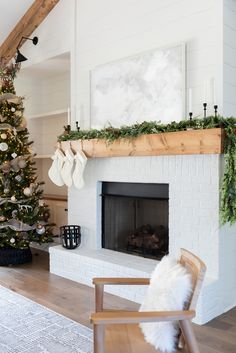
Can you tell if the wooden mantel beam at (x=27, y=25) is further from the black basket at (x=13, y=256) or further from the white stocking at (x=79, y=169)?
the black basket at (x=13, y=256)

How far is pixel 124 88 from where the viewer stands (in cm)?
366

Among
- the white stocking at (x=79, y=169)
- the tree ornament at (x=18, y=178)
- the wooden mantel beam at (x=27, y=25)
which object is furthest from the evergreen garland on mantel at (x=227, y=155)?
the wooden mantel beam at (x=27, y=25)

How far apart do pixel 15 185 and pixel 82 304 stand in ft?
6.46

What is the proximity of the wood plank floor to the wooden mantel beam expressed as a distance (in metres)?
2.87

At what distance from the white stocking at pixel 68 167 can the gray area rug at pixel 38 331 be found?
1410mm

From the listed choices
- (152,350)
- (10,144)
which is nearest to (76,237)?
(10,144)

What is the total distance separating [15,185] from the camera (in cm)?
445

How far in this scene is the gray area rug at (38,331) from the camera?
2352 mm

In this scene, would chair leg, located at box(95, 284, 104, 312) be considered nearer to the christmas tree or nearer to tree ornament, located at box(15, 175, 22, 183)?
the christmas tree

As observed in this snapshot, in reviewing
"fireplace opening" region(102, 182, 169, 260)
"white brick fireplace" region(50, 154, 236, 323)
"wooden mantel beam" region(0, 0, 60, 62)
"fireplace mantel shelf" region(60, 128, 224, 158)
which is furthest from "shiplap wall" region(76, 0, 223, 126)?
"fireplace opening" region(102, 182, 169, 260)

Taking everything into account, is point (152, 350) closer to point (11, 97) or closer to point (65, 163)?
point (65, 163)

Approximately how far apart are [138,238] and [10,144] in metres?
2.04

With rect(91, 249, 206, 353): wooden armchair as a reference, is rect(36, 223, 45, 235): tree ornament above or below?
below

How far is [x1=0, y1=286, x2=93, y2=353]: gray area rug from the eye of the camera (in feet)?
7.72
